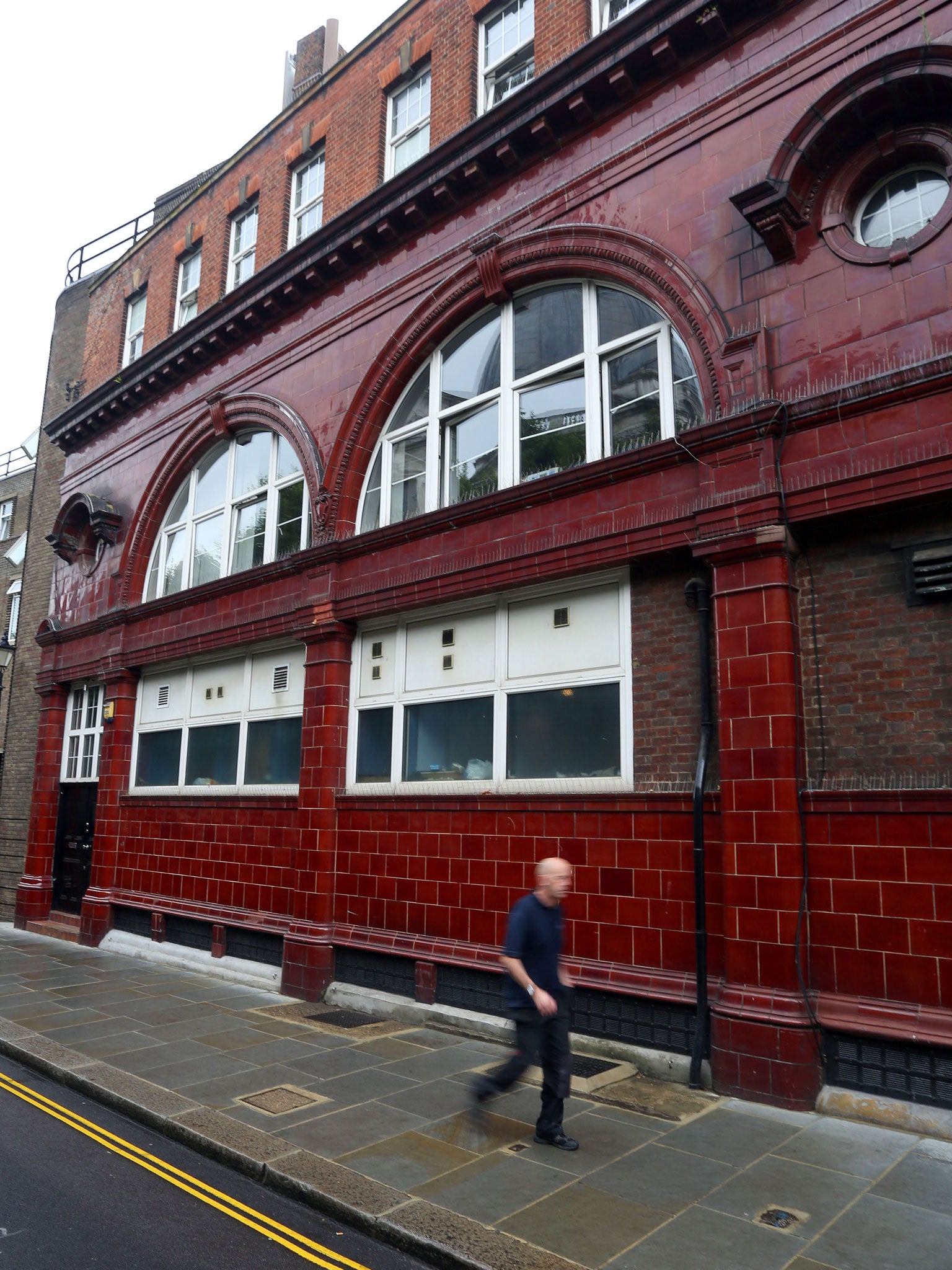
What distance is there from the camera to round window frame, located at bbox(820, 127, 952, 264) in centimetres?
684

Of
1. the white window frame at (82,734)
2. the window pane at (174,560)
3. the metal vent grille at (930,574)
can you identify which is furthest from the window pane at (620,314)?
the white window frame at (82,734)

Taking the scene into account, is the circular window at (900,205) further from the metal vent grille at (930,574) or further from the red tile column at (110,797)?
the red tile column at (110,797)

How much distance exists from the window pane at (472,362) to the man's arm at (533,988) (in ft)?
22.3

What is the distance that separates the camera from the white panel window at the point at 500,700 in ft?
27.4

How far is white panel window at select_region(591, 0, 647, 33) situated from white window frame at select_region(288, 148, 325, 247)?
17.2 feet

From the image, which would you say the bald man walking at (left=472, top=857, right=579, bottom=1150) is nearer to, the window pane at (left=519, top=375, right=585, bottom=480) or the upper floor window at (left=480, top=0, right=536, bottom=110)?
the window pane at (left=519, top=375, right=585, bottom=480)

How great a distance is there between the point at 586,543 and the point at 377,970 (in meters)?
5.22

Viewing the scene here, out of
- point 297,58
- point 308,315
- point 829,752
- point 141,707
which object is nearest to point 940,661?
point 829,752

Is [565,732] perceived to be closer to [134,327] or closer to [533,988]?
[533,988]

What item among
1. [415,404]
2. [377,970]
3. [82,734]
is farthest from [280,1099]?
[82,734]

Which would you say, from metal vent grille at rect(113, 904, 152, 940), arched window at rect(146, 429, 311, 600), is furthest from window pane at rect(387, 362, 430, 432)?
metal vent grille at rect(113, 904, 152, 940)

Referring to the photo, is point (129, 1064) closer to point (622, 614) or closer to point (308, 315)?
point (622, 614)

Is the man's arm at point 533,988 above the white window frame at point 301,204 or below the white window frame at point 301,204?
below

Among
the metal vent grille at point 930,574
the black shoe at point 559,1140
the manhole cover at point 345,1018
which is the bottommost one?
the manhole cover at point 345,1018
